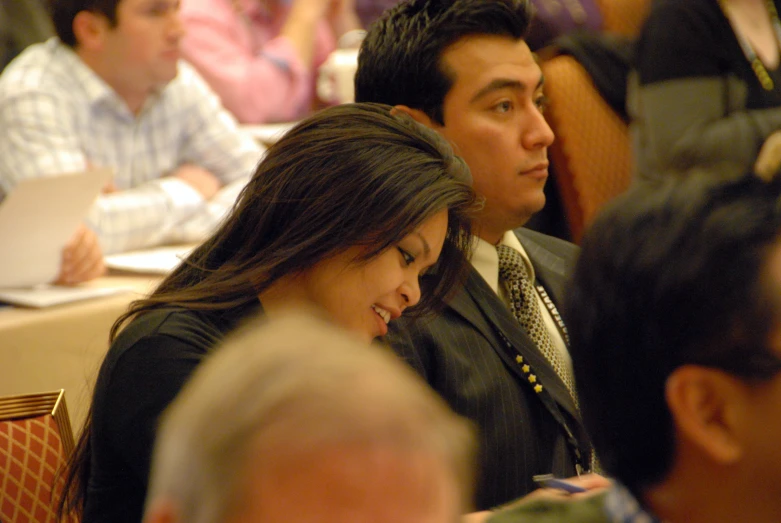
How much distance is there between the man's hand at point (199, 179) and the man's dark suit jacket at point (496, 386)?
Answer: 128 centimetres

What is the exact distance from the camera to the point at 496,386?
A: 163 centimetres

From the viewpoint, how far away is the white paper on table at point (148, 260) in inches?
94.3

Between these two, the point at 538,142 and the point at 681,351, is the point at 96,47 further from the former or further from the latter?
the point at 681,351

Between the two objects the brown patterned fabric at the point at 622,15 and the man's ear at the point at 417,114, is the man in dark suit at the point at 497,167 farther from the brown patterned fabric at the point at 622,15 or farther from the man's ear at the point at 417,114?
the brown patterned fabric at the point at 622,15

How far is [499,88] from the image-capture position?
185 centimetres

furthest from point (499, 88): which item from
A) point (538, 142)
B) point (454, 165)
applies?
point (454, 165)

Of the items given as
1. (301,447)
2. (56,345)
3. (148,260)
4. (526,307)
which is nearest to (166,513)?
(301,447)

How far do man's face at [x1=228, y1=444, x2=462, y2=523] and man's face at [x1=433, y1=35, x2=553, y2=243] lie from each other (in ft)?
4.03

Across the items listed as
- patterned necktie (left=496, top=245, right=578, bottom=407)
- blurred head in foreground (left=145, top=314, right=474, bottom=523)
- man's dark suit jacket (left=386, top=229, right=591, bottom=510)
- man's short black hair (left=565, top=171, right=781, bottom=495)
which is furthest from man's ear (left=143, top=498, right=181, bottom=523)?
patterned necktie (left=496, top=245, right=578, bottom=407)

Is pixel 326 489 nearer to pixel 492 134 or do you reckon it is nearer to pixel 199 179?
pixel 492 134

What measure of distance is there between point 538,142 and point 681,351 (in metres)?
0.94

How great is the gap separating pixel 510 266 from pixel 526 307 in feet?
0.27

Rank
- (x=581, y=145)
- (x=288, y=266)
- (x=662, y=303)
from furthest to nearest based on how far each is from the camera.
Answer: (x=581, y=145) → (x=288, y=266) → (x=662, y=303)

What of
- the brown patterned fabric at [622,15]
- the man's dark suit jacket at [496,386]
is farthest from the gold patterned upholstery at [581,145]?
the man's dark suit jacket at [496,386]
